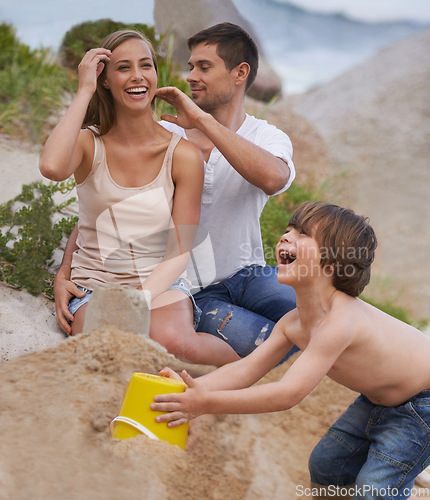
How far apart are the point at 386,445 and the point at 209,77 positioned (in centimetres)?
141

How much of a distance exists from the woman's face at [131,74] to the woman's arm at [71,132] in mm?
42

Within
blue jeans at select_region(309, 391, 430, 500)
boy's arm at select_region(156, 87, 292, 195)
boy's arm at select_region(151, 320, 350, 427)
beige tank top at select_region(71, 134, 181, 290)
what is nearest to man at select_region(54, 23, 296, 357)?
boy's arm at select_region(156, 87, 292, 195)

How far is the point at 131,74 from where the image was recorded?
6.13 ft

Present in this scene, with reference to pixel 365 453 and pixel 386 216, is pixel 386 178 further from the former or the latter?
pixel 365 453

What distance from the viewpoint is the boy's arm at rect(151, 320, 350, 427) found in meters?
1.40

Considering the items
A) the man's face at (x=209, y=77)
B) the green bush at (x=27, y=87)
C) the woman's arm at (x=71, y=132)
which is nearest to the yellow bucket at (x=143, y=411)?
the woman's arm at (x=71, y=132)

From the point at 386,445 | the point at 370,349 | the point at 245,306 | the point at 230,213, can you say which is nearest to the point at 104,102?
the point at 230,213

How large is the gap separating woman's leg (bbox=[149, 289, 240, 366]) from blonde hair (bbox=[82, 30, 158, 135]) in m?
0.60

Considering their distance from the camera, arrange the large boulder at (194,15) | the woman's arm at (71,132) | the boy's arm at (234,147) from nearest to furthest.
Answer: the woman's arm at (71,132) → the boy's arm at (234,147) → the large boulder at (194,15)

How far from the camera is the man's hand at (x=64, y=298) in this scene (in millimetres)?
1946

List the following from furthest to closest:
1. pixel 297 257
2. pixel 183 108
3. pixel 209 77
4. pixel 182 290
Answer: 1. pixel 209 77
2. pixel 182 290
3. pixel 183 108
4. pixel 297 257

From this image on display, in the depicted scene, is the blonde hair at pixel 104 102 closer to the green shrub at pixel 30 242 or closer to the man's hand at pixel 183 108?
the man's hand at pixel 183 108

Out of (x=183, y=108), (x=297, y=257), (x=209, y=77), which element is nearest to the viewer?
(x=297, y=257)

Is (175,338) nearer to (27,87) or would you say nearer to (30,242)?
(30,242)
